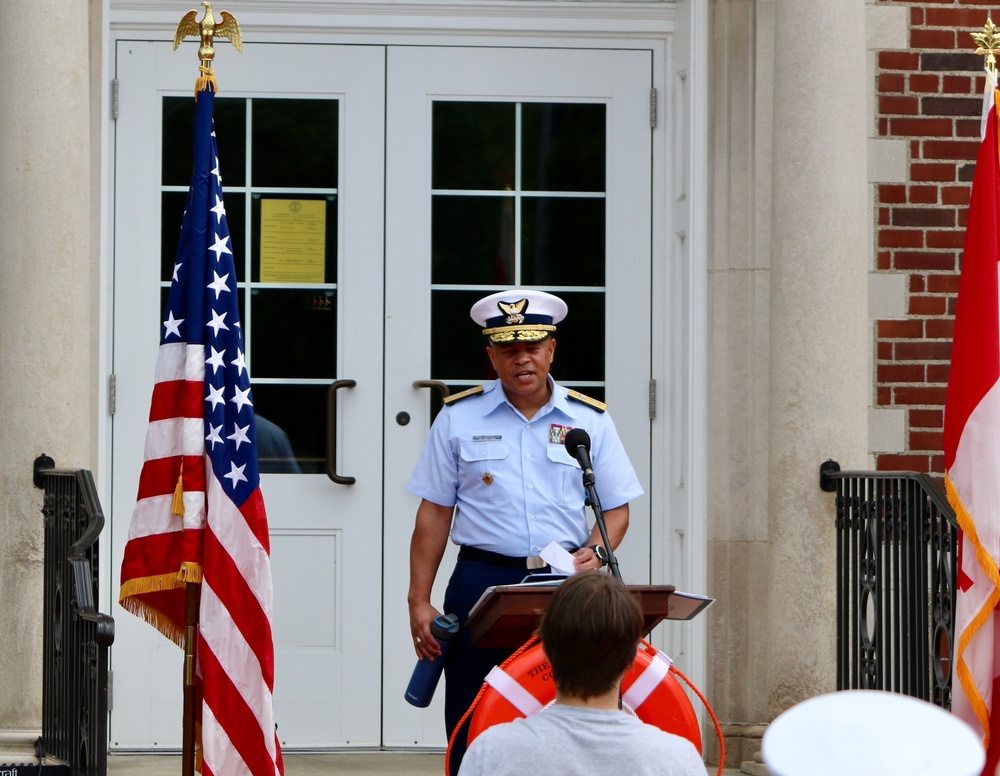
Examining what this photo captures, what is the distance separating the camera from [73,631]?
15.4 feet

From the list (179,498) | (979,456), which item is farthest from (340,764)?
(979,456)

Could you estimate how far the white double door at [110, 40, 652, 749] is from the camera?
6.04m

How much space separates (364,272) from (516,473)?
72.9 inches

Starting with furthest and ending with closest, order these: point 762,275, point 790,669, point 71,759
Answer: point 762,275 → point 790,669 → point 71,759

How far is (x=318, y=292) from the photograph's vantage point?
6.14 metres

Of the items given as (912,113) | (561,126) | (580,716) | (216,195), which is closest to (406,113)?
(561,126)

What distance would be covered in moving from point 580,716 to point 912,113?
170 inches

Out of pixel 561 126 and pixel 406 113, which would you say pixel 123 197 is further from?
pixel 561 126

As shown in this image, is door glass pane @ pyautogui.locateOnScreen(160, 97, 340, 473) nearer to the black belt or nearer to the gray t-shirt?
the black belt

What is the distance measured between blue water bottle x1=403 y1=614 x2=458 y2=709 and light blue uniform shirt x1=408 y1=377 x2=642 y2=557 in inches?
10.5

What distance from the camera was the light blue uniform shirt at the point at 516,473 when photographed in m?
4.50

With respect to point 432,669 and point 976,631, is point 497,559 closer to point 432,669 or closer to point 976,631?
point 432,669

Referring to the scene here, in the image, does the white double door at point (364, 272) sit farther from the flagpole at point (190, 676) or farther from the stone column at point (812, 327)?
the flagpole at point (190, 676)

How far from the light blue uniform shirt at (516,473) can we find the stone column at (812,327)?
0.96m
